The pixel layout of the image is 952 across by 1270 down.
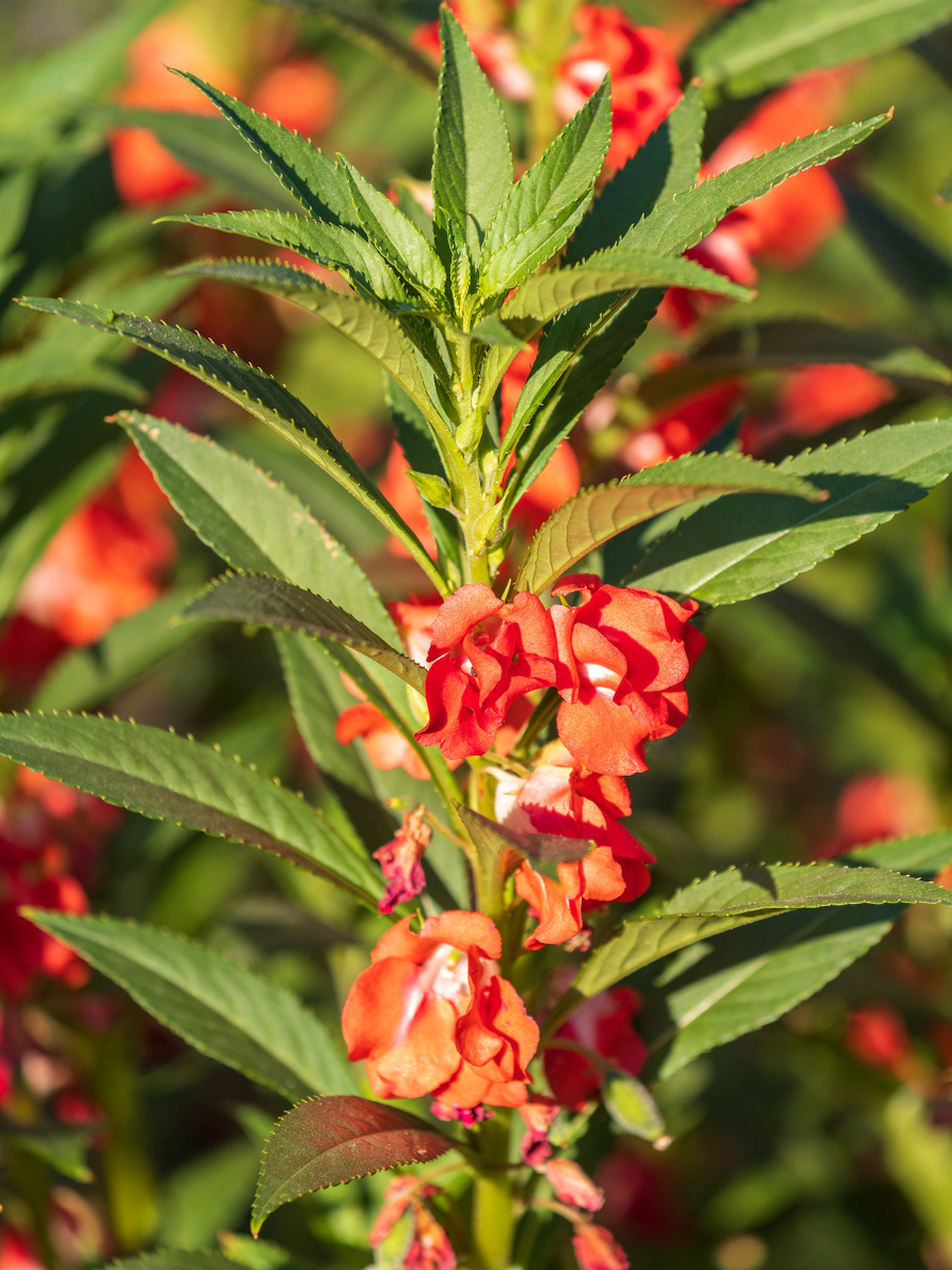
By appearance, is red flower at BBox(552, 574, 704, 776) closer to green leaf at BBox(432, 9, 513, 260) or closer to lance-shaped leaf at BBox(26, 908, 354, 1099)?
green leaf at BBox(432, 9, 513, 260)

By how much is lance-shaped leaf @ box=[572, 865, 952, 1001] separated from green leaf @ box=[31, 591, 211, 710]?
0.84m

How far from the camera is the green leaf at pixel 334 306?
0.61 m

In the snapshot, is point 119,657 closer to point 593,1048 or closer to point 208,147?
point 208,147

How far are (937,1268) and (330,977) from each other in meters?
1.09

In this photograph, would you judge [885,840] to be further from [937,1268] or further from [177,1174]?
[177,1174]

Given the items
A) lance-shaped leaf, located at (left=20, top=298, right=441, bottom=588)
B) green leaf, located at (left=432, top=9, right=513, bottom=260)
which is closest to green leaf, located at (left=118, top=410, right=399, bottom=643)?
lance-shaped leaf, located at (left=20, top=298, right=441, bottom=588)

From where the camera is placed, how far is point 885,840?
40.7 inches

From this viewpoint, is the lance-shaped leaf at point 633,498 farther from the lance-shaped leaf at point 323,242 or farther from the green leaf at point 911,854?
the green leaf at point 911,854

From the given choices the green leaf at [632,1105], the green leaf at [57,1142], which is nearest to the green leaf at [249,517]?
the green leaf at [632,1105]

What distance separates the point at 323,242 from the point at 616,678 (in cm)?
34

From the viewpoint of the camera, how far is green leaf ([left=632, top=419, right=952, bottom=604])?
79 cm

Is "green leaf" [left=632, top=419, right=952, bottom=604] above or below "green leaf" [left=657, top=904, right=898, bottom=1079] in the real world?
above

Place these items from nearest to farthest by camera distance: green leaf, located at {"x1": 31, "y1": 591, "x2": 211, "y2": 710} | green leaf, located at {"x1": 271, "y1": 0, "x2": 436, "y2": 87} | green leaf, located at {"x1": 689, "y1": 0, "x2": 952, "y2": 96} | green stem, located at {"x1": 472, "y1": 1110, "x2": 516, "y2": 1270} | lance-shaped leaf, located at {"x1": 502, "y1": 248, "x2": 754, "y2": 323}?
lance-shaped leaf, located at {"x1": 502, "y1": 248, "x2": 754, "y2": 323}, green stem, located at {"x1": 472, "y1": 1110, "x2": 516, "y2": 1270}, green leaf, located at {"x1": 271, "y1": 0, "x2": 436, "y2": 87}, green leaf, located at {"x1": 689, "y1": 0, "x2": 952, "y2": 96}, green leaf, located at {"x1": 31, "y1": 591, "x2": 211, "y2": 710}

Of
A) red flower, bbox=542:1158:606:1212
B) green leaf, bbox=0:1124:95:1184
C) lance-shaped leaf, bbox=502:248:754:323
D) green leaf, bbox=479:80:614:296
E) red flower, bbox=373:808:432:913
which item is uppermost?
green leaf, bbox=479:80:614:296
